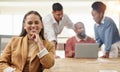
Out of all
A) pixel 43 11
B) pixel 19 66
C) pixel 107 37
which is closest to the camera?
pixel 19 66

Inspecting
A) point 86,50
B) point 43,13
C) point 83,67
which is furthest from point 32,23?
point 43,13

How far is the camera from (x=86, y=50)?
10.3 feet

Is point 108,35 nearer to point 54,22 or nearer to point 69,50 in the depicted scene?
point 69,50

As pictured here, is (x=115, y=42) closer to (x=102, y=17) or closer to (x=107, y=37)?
(x=107, y=37)

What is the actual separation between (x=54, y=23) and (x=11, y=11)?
9.60 feet

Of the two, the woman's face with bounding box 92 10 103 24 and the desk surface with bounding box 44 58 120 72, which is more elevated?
the woman's face with bounding box 92 10 103 24

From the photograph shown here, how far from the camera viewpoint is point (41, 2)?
5637 millimetres

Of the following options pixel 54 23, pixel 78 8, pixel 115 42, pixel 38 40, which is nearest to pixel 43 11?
pixel 78 8

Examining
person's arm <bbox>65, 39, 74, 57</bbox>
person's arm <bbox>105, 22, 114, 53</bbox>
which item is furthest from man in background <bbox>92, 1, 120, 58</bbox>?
person's arm <bbox>65, 39, 74, 57</bbox>

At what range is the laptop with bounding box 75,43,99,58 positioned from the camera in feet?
10.2

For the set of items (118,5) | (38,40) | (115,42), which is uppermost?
(118,5)

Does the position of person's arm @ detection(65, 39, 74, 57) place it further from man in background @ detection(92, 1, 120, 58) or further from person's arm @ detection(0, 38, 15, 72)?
person's arm @ detection(0, 38, 15, 72)

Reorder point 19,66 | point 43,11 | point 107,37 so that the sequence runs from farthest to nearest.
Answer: point 43,11
point 107,37
point 19,66

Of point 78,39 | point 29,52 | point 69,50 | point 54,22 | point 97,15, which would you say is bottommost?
point 69,50
